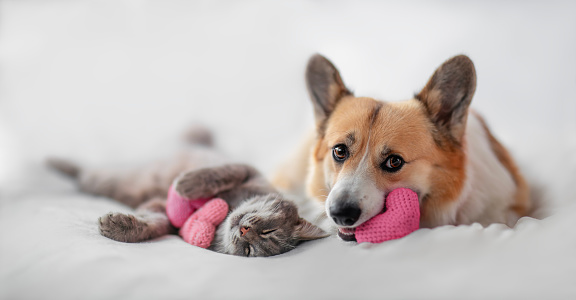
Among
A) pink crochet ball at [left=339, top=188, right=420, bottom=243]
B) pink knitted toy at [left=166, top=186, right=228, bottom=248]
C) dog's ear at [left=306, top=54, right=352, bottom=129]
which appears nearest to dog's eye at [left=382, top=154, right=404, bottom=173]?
pink crochet ball at [left=339, top=188, right=420, bottom=243]

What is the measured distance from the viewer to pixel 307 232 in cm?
160

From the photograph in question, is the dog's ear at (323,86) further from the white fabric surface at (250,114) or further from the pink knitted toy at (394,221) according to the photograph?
the pink knitted toy at (394,221)

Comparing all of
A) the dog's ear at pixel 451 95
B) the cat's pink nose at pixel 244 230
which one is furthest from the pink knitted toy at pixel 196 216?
the dog's ear at pixel 451 95

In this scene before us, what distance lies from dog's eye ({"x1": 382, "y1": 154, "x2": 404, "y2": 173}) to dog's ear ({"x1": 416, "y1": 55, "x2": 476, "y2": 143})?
283 millimetres

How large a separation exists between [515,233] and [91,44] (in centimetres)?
331

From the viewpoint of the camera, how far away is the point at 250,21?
3.47m

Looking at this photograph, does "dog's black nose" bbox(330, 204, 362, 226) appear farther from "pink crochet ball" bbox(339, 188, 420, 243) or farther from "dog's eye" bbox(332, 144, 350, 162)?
"dog's eye" bbox(332, 144, 350, 162)

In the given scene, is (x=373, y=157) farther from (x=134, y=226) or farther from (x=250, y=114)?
(x=250, y=114)

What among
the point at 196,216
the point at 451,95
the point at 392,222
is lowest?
the point at 196,216

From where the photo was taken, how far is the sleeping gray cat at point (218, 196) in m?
1.55

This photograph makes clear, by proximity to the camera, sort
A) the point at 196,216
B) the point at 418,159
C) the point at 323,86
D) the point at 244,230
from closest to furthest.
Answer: the point at 244,230, the point at 418,159, the point at 196,216, the point at 323,86

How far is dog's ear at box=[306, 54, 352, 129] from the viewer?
6.59 feet

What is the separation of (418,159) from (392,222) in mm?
341

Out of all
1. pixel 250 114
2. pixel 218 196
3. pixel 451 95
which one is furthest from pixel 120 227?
pixel 250 114
